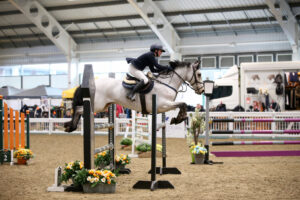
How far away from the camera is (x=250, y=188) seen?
4.48m

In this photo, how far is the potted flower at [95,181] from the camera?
13.7ft

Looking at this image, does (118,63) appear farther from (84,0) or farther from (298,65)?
(298,65)

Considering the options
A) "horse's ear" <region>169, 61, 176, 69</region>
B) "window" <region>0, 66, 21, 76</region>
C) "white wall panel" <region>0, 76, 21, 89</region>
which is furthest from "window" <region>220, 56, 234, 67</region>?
"horse's ear" <region>169, 61, 176, 69</region>

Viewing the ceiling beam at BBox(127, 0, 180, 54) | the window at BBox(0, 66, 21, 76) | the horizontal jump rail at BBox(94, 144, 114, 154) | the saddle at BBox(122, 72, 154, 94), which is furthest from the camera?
the window at BBox(0, 66, 21, 76)

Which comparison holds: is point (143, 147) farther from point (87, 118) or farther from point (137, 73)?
point (87, 118)

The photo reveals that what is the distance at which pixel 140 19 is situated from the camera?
21656 mm

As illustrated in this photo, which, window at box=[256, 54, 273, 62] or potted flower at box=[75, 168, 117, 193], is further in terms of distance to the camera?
window at box=[256, 54, 273, 62]

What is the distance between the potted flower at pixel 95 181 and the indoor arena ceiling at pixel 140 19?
15.7 metres

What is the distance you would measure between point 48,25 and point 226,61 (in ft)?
36.0

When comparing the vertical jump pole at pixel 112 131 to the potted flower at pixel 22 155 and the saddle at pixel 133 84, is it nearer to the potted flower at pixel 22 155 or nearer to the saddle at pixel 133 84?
the saddle at pixel 133 84

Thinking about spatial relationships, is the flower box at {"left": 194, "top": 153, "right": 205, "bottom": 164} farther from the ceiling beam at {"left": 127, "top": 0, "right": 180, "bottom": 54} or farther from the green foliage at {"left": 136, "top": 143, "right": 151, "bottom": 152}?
the ceiling beam at {"left": 127, "top": 0, "right": 180, "bottom": 54}

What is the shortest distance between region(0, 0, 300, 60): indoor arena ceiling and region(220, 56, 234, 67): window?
139 centimetres

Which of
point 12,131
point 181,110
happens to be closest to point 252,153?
point 181,110

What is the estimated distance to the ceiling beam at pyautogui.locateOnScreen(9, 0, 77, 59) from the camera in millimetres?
20078
